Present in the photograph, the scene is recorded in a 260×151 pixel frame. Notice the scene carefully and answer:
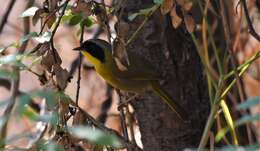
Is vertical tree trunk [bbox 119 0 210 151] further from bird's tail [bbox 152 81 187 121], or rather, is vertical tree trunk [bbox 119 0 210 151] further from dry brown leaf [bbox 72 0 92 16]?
dry brown leaf [bbox 72 0 92 16]

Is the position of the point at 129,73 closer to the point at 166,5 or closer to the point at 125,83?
the point at 125,83

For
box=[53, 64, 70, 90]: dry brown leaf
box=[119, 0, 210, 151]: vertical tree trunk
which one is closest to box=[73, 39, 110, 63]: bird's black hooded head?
box=[119, 0, 210, 151]: vertical tree trunk

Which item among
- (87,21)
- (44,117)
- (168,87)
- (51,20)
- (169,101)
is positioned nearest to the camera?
(44,117)

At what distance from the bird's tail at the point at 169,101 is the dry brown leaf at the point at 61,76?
0.50 metres

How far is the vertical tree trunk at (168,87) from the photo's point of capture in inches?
82.4

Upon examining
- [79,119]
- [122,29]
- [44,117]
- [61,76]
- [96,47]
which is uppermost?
[96,47]

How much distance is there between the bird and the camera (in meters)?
2.08

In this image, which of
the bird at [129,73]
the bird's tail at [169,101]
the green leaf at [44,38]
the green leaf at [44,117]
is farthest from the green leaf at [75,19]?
the green leaf at [44,117]

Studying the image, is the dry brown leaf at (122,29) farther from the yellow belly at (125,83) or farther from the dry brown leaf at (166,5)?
the yellow belly at (125,83)

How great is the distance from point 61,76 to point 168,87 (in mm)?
601

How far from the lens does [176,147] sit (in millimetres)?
2107

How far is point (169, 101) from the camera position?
2049 millimetres

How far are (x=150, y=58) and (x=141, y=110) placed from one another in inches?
6.8

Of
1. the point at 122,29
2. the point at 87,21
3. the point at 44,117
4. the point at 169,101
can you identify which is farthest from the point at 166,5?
the point at 44,117
